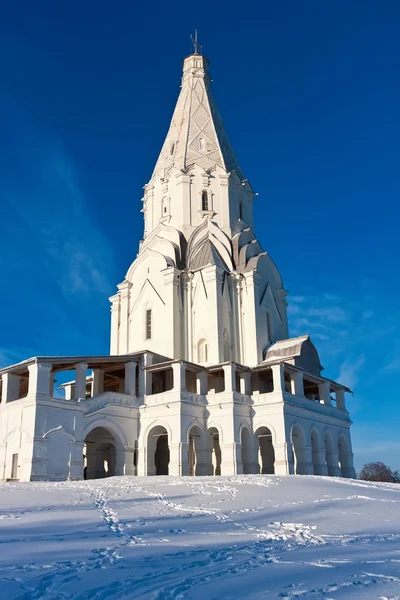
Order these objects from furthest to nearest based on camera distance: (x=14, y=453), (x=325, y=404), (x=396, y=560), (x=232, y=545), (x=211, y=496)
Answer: (x=325, y=404)
(x=14, y=453)
(x=211, y=496)
(x=232, y=545)
(x=396, y=560)

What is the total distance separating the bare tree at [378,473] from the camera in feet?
192

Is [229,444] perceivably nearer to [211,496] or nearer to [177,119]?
[211,496]

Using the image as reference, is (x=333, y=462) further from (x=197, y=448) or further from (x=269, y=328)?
(x=269, y=328)

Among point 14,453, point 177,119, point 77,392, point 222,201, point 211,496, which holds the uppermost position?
point 177,119

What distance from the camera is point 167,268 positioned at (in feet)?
105

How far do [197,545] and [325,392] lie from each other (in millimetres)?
24097

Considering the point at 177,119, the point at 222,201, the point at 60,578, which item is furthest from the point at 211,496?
the point at 177,119

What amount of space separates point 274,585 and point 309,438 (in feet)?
74.6

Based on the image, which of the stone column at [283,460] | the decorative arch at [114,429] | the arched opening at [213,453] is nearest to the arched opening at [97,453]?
the decorative arch at [114,429]

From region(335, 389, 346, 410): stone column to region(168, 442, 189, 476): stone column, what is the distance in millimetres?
11083

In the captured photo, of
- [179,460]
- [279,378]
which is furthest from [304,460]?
[179,460]

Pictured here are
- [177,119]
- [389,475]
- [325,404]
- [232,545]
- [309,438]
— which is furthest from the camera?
[389,475]

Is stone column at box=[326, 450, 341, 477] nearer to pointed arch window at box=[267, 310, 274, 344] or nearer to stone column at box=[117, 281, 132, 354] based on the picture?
pointed arch window at box=[267, 310, 274, 344]

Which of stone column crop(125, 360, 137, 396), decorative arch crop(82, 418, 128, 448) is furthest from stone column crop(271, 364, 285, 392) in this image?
decorative arch crop(82, 418, 128, 448)
